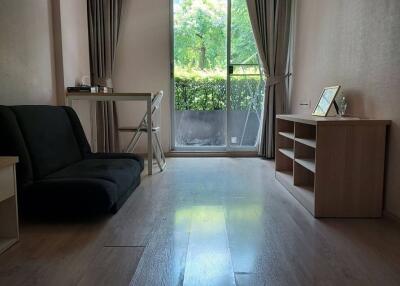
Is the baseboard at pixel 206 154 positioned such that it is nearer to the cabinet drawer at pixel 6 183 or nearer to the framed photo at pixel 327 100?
the framed photo at pixel 327 100

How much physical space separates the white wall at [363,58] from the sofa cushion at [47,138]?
2.39 metres

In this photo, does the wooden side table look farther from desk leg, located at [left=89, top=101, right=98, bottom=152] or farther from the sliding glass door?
the sliding glass door

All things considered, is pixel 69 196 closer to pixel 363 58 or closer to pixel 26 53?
pixel 26 53

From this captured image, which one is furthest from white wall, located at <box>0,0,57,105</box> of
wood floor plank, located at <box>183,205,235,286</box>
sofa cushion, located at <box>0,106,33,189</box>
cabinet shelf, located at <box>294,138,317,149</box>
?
cabinet shelf, located at <box>294,138,317,149</box>

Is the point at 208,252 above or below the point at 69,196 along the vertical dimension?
below

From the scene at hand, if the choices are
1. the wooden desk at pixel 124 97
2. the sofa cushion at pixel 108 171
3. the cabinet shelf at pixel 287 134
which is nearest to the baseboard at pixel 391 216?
the cabinet shelf at pixel 287 134

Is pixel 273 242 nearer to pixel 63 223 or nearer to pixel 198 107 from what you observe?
pixel 63 223

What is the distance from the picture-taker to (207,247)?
192 cm

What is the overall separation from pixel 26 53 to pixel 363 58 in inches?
110

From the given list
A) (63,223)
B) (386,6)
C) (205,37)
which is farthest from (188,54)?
(63,223)

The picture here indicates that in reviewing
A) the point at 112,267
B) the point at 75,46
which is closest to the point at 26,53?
the point at 75,46

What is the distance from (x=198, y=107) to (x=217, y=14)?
1.34 metres

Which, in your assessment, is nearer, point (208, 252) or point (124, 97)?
point (208, 252)

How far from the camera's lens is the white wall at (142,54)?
191 inches
